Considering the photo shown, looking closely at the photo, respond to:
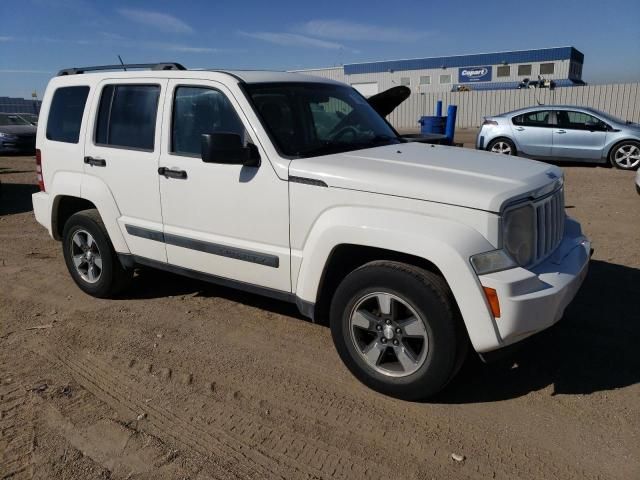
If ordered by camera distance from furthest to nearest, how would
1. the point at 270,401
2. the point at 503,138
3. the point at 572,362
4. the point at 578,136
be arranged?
the point at 503,138 < the point at 578,136 < the point at 572,362 < the point at 270,401

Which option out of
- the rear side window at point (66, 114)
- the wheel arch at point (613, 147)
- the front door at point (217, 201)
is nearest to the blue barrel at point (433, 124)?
the wheel arch at point (613, 147)

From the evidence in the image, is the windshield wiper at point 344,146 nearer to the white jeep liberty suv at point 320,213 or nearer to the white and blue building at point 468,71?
the white jeep liberty suv at point 320,213

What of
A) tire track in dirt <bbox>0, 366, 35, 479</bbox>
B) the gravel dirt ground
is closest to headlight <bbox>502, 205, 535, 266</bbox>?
the gravel dirt ground

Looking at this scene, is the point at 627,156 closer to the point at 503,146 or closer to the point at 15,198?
the point at 503,146

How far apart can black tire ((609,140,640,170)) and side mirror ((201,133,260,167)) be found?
1227cm

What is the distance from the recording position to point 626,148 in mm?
13078

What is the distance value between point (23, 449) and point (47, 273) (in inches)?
139

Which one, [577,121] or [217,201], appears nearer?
[217,201]

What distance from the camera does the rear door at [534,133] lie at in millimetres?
13914

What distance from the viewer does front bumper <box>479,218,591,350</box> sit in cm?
288

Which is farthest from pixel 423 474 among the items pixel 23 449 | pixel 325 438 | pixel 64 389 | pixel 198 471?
pixel 64 389

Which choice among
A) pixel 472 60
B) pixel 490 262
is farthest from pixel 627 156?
pixel 472 60

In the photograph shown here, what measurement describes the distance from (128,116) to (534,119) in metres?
12.1

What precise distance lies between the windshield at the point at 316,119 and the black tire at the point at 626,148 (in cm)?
1070
